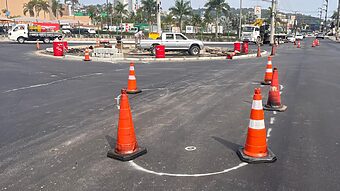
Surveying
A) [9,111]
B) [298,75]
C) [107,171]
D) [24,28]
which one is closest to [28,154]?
[107,171]

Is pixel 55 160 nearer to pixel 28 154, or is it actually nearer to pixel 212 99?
pixel 28 154

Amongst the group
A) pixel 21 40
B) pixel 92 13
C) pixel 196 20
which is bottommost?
pixel 21 40

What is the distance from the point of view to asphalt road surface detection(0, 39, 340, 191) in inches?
159

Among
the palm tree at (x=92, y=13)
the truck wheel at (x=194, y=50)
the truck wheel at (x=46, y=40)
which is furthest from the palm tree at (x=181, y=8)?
the truck wheel at (x=194, y=50)

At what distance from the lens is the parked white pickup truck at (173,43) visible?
905 inches

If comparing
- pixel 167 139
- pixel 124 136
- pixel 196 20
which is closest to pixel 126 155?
pixel 124 136

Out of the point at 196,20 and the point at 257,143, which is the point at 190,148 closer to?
the point at 257,143

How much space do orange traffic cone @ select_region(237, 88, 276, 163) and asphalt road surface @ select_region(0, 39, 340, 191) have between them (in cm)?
13

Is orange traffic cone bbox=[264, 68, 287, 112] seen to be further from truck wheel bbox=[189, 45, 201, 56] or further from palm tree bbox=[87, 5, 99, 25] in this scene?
palm tree bbox=[87, 5, 99, 25]

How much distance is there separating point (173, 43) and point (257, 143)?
62.4ft

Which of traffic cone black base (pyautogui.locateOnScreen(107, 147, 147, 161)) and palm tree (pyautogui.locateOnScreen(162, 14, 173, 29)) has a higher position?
palm tree (pyautogui.locateOnScreen(162, 14, 173, 29))

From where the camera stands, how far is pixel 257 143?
467 centimetres

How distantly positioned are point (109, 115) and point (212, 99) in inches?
120

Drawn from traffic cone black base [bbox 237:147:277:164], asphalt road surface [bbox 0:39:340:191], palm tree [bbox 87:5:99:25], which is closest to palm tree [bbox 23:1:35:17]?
palm tree [bbox 87:5:99:25]
